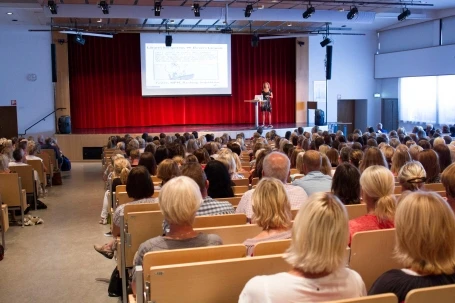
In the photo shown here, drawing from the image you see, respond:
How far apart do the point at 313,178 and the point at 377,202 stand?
1.68 m

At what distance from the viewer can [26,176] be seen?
7.91m

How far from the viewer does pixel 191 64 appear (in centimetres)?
1744

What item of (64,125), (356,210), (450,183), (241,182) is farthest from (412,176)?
(64,125)

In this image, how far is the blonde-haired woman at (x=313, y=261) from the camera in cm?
184

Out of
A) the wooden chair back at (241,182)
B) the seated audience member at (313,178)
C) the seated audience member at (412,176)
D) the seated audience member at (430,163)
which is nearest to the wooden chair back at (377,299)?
the seated audience member at (412,176)

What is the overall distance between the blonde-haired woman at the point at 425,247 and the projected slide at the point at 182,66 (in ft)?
51.9

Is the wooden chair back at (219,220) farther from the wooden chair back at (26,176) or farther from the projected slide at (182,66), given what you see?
the projected slide at (182,66)

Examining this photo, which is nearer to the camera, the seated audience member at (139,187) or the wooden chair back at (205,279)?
the wooden chair back at (205,279)

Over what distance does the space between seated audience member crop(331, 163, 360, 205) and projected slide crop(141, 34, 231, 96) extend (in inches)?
559

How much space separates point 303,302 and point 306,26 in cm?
1612

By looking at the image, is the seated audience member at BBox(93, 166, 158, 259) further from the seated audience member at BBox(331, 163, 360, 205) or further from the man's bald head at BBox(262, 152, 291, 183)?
the seated audience member at BBox(331, 163, 360, 205)

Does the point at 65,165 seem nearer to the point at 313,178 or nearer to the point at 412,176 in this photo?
the point at 313,178

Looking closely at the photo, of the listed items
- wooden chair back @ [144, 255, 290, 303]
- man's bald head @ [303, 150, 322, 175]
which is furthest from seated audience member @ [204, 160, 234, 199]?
wooden chair back @ [144, 255, 290, 303]

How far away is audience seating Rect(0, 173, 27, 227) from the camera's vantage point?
22.3ft
